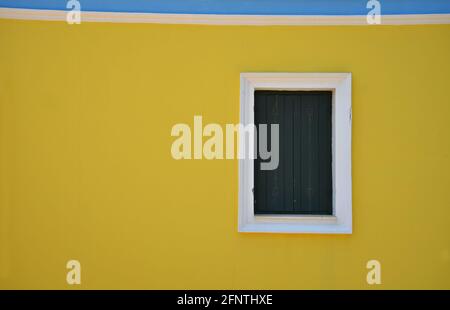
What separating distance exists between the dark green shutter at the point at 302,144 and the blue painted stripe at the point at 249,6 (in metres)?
0.84

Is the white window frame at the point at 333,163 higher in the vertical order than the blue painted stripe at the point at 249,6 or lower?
lower

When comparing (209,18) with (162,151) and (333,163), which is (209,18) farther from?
(333,163)

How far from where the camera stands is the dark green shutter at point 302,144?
182 inches


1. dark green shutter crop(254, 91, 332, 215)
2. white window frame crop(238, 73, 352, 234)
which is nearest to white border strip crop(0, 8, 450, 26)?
white window frame crop(238, 73, 352, 234)

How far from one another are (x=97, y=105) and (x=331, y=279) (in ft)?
9.78

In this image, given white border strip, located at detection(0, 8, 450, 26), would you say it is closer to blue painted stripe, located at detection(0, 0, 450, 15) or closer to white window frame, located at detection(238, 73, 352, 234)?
blue painted stripe, located at detection(0, 0, 450, 15)

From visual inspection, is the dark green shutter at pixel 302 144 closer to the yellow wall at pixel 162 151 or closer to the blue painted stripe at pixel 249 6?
the yellow wall at pixel 162 151

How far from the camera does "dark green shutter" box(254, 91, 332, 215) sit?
4.63 metres

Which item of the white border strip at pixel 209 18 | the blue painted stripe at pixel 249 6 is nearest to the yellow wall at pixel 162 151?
the white border strip at pixel 209 18

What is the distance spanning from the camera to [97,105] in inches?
177

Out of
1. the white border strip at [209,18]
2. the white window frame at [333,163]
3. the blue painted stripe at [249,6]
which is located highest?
the blue painted stripe at [249,6]

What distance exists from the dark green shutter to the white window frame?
0.26 feet

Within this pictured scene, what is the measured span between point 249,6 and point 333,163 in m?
1.84

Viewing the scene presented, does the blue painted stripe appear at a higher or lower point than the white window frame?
higher
